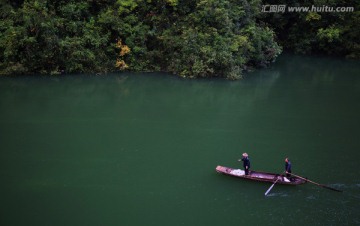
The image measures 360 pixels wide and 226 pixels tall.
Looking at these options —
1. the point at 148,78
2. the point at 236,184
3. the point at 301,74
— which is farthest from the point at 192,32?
the point at 236,184

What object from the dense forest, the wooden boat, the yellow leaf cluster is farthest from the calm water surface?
the dense forest

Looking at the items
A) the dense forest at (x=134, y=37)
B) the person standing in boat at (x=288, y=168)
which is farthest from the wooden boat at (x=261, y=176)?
the dense forest at (x=134, y=37)

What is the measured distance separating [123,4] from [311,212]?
2206 cm

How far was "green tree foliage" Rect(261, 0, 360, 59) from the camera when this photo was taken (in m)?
39.2

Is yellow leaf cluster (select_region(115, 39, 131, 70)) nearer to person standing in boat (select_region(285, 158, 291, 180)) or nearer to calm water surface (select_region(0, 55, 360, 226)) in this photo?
calm water surface (select_region(0, 55, 360, 226))

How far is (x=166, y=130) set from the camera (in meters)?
23.9

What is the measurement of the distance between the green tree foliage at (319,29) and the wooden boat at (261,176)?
23.3 meters

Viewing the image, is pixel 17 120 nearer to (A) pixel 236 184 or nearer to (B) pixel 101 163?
(B) pixel 101 163

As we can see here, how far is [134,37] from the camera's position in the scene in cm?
3359

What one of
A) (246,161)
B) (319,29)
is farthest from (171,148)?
(319,29)

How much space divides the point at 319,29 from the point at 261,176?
24.5m

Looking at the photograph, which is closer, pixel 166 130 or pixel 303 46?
pixel 166 130

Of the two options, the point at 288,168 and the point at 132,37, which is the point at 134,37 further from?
the point at 288,168

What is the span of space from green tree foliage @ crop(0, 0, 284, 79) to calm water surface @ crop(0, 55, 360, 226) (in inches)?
51.9
